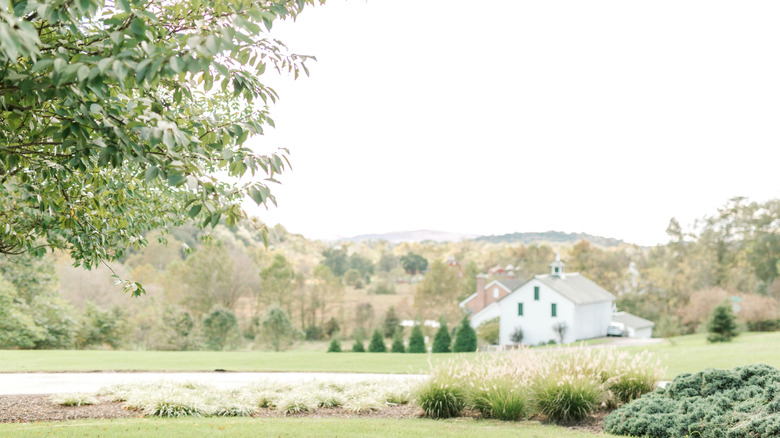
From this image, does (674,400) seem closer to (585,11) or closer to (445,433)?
(445,433)

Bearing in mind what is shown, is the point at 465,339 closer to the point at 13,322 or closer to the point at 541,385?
the point at 13,322

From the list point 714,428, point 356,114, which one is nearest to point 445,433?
point 714,428

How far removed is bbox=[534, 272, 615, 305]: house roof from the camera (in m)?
39.7

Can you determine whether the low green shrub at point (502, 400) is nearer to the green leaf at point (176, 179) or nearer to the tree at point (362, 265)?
the green leaf at point (176, 179)

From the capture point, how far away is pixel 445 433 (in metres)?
6.84

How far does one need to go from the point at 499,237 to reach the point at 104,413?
62861mm

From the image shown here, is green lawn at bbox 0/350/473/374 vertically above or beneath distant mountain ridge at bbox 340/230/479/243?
beneath

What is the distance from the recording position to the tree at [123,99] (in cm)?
239

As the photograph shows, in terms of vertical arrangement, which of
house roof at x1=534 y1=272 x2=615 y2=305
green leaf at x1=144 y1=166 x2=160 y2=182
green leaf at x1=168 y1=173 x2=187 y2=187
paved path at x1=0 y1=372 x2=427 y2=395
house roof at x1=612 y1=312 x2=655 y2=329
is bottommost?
house roof at x1=612 y1=312 x2=655 y2=329

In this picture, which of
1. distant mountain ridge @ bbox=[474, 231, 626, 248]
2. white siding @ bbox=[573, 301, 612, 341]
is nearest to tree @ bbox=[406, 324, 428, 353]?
white siding @ bbox=[573, 301, 612, 341]

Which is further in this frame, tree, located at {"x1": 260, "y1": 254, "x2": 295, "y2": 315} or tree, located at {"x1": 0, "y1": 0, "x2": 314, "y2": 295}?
tree, located at {"x1": 260, "y1": 254, "x2": 295, "y2": 315}

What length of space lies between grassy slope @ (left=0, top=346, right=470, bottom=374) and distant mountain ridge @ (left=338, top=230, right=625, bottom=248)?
41912 millimetres

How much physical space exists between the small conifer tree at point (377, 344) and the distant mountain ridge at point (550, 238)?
33.2m

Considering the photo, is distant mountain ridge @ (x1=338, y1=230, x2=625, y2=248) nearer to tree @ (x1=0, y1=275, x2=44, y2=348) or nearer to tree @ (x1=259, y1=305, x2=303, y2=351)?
tree @ (x1=259, y1=305, x2=303, y2=351)
